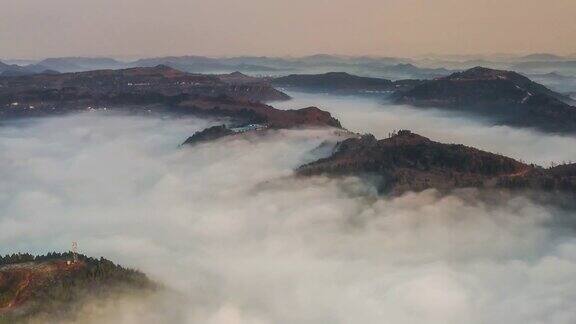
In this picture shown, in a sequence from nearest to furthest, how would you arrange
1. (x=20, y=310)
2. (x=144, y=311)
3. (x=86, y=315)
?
(x=20, y=310)
(x=86, y=315)
(x=144, y=311)

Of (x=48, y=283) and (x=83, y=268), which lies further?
(x=83, y=268)

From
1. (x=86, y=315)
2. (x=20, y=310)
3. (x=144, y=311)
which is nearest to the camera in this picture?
(x=20, y=310)

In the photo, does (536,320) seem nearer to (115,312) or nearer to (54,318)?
(115,312)

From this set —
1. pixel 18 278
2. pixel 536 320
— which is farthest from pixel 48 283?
pixel 536 320

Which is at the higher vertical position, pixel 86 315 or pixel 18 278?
pixel 18 278

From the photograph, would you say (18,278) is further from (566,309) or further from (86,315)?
(566,309)

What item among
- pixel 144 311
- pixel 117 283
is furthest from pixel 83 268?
pixel 144 311

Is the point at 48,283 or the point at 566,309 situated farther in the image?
the point at 566,309
